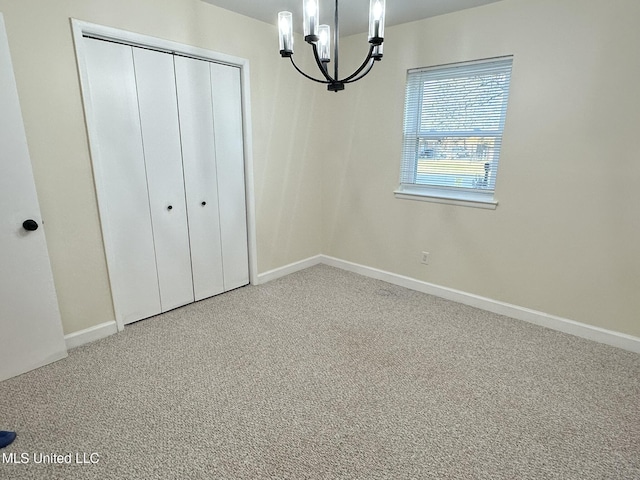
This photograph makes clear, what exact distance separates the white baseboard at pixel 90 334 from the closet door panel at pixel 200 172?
750mm

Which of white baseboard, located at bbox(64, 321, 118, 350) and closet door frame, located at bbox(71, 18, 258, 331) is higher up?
closet door frame, located at bbox(71, 18, 258, 331)

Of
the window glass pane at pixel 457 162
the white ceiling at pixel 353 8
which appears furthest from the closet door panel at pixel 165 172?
the window glass pane at pixel 457 162

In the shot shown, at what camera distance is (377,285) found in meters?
3.69

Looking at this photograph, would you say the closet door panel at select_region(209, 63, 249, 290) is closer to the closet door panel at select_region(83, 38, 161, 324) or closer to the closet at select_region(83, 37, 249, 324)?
the closet at select_region(83, 37, 249, 324)

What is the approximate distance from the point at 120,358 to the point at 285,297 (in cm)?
145

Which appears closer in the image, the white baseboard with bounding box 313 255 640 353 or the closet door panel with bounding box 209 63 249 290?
the white baseboard with bounding box 313 255 640 353

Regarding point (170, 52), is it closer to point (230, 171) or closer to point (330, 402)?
point (230, 171)

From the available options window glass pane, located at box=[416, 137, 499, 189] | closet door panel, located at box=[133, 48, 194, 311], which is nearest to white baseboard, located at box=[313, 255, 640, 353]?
window glass pane, located at box=[416, 137, 499, 189]

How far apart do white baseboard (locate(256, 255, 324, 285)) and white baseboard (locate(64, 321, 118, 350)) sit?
4.64ft

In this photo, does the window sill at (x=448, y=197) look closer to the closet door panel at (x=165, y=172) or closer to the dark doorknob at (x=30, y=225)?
the closet door panel at (x=165, y=172)

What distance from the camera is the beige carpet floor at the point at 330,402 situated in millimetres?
1594

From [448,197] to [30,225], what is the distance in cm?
312

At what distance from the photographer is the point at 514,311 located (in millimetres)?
2973

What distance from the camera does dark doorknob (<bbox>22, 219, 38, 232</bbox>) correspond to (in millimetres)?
2076
